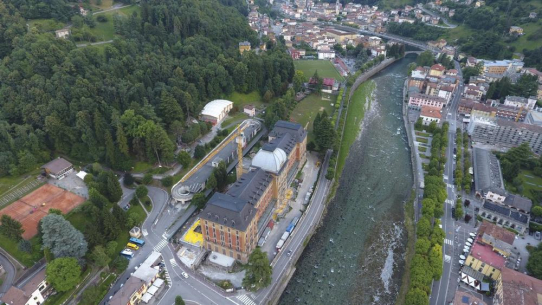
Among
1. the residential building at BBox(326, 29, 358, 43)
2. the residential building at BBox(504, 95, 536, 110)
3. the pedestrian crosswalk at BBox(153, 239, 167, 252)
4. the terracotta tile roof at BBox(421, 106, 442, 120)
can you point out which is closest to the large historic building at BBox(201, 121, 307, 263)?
the pedestrian crosswalk at BBox(153, 239, 167, 252)

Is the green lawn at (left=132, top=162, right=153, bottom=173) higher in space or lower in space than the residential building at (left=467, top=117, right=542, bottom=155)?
lower

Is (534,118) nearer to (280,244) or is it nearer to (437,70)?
(437,70)

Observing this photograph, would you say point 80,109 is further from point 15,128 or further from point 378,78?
point 378,78

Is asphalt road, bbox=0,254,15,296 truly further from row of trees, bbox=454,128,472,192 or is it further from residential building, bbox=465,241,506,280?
row of trees, bbox=454,128,472,192

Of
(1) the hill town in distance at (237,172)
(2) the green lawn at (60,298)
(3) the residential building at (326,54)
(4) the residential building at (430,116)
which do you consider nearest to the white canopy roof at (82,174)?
(1) the hill town in distance at (237,172)

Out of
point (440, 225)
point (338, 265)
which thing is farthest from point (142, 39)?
point (440, 225)
